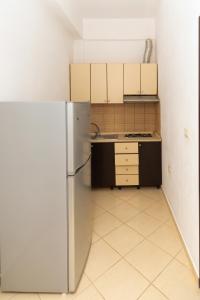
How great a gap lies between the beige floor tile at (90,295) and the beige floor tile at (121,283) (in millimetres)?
36

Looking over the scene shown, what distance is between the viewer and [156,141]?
3404 mm

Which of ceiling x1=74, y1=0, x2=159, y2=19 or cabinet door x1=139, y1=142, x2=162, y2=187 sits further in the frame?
cabinet door x1=139, y1=142, x2=162, y2=187

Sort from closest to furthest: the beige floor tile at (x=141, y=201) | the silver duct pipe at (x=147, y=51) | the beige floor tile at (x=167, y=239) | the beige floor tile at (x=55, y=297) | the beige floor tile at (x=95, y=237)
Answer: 1. the beige floor tile at (x=55, y=297)
2. the beige floor tile at (x=167, y=239)
3. the beige floor tile at (x=95, y=237)
4. the beige floor tile at (x=141, y=201)
5. the silver duct pipe at (x=147, y=51)

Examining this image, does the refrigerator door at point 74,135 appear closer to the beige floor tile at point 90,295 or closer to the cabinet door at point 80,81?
the beige floor tile at point 90,295

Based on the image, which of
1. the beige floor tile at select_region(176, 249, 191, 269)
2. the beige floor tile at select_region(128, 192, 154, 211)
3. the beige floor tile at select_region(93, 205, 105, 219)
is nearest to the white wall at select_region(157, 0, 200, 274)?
the beige floor tile at select_region(176, 249, 191, 269)

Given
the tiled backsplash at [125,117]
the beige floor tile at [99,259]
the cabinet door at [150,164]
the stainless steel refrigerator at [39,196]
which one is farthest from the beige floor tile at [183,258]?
the tiled backsplash at [125,117]

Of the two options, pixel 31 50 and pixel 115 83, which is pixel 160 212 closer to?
pixel 115 83

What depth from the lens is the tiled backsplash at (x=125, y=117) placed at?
391 cm

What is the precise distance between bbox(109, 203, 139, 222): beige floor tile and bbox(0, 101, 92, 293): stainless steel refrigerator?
45.8 inches

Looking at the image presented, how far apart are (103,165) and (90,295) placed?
2078mm

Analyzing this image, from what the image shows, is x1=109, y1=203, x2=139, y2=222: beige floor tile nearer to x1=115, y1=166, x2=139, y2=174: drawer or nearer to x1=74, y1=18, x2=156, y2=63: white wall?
x1=115, y1=166, x2=139, y2=174: drawer

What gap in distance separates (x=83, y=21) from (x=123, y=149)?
2323 millimetres

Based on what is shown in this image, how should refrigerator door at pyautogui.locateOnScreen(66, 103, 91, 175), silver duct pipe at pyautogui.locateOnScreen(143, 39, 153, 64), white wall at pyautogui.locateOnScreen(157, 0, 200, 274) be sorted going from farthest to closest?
1. silver duct pipe at pyautogui.locateOnScreen(143, 39, 153, 64)
2. white wall at pyautogui.locateOnScreen(157, 0, 200, 274)
3. refrigerator door at pyautogui.locateOnScreen(66, 103, 91, 175)

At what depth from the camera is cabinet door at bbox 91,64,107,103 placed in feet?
11.8
